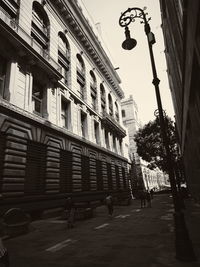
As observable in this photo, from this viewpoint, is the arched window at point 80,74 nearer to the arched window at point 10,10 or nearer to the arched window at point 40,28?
the arched window at point 40,28

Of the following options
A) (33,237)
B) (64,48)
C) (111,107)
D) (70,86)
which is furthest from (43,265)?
(111,107)

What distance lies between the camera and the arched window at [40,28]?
1622 cm

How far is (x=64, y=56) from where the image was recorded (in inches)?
797

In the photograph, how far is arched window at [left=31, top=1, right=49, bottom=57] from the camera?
16219 mm

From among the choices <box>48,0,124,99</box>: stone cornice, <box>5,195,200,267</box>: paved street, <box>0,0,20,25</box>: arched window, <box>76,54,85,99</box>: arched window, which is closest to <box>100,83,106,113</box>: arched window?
<box>48,0,124,99</box>: stone cornice

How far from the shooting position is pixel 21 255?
233 inches

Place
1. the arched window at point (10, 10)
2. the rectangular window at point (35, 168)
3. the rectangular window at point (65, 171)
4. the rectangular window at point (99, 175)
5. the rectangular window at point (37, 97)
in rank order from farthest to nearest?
the rectangular window at point (99, 175) < the rectangular window at point (65, 171) < the rectangular window at point (37, 97) < the arched window at point (10, 10) < the rectangular window at point (35, 168)

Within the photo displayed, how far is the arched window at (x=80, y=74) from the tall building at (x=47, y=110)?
122mm

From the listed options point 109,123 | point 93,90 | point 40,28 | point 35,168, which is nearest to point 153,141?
point 109,123

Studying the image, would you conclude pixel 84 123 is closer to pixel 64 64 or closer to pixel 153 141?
pixel 64 64

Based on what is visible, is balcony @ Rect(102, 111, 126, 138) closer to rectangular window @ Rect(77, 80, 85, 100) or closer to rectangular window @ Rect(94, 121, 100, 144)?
rectangular window @ Rect(94, 121, 100, 144)

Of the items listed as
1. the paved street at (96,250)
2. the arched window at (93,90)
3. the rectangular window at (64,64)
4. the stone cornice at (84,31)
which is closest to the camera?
the paved street at (96,250)

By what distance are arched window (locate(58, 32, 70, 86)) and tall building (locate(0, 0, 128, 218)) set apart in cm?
10

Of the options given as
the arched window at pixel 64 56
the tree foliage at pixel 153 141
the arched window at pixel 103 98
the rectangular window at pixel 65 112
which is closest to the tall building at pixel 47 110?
the rectangular window at pixel 65 112
